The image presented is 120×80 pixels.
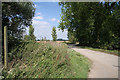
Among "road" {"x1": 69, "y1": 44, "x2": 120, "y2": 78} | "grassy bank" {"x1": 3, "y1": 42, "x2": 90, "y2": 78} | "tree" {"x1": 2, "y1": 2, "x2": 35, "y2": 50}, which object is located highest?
"tree" {"x1": 2, "y1": 2, "x2": 35, "y2": 50}

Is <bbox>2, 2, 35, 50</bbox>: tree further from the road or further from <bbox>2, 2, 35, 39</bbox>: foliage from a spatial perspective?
the road

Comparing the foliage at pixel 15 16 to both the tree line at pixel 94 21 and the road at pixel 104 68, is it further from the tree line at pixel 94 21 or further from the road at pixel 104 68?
the tree line at pixel 94 21

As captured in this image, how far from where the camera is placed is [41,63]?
152 inches

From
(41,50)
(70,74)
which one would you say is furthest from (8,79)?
(70,74)

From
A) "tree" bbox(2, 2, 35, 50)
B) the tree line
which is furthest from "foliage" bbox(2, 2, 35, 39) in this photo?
the tree line

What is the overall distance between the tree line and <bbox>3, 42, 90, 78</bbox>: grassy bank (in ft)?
35.7

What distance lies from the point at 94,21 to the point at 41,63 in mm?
14289

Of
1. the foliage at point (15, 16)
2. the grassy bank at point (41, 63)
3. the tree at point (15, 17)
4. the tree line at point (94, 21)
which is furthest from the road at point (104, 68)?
the tree line at point (94, 21)

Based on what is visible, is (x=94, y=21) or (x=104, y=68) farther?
(x=94, y=21)

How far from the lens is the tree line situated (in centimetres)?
1322

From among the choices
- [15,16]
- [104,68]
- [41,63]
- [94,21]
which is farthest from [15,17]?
[94,21]

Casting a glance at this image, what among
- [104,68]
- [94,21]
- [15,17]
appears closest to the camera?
[104,68]

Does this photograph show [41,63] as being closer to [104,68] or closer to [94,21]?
[104,68]

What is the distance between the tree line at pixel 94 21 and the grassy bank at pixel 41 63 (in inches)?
428
